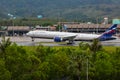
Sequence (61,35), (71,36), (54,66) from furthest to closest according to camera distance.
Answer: (61,35) < (71,36) < (54,66)

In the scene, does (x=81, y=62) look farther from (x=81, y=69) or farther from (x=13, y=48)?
(x=13, y=48)

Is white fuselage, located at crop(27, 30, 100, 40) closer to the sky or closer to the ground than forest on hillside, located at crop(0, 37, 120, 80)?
closer to the sky

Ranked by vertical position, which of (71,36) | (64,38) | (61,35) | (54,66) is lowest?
(54,66)

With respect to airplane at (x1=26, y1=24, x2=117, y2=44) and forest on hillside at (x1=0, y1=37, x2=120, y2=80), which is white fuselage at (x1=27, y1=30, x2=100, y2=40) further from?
forest on hillside at (x1=0, y1=37, x2=120, y2=80)

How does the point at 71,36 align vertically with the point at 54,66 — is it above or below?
above

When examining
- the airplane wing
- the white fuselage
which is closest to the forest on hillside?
the airplane wing

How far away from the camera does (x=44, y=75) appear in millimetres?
63875

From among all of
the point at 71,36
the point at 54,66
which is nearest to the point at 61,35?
the point at 71,36

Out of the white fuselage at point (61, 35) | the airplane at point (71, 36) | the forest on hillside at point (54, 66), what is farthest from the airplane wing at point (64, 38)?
the forest on hillside at point (54, 66)

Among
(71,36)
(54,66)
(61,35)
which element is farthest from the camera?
(61,35)

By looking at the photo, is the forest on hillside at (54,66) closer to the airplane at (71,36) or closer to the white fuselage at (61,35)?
the airplane at (71,36)

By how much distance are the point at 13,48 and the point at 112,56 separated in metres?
16.8

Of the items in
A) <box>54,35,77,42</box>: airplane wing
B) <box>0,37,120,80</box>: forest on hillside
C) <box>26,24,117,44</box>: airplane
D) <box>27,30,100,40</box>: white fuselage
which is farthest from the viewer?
<box>27,30,100,40</box>: white fuselage

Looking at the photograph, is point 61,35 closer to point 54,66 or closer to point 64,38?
point 64,38
